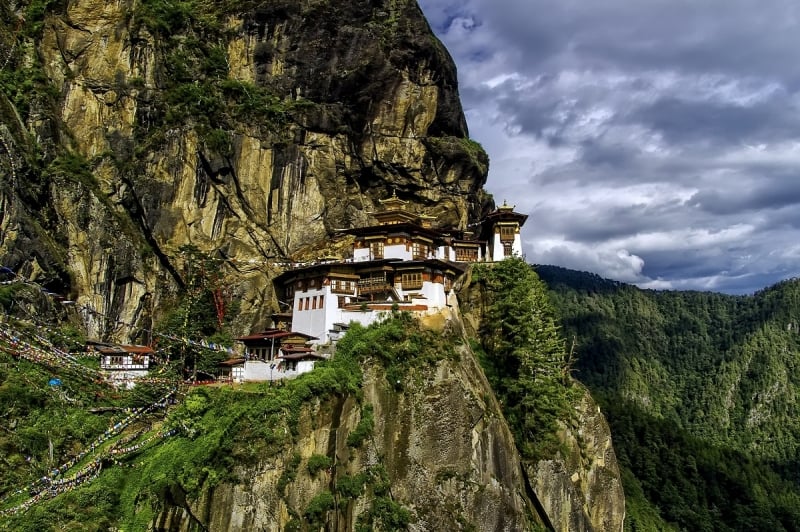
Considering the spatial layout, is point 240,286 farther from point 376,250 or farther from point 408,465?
point 408,465

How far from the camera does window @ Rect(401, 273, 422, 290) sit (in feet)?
150

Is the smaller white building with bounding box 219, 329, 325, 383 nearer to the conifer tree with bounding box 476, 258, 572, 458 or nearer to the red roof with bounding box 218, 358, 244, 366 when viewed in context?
the red roof with bounding box 218, 358, 244, 366

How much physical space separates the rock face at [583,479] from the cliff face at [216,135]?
81.7 feet

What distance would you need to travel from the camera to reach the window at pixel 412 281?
45.8 meters

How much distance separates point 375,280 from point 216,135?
2340cm

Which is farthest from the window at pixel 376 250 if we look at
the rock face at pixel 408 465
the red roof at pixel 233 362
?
the red roof at pixel 233 362

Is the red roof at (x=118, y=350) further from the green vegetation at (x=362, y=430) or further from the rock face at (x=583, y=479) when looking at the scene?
the rock face at (x=583, y=479)

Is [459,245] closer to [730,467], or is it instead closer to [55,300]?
[55,300]

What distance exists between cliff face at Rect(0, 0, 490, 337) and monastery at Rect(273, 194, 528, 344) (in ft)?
26.7

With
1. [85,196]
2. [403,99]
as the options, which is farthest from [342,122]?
[85,196]

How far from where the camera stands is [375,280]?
4594cm

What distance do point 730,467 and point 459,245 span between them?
77045mm

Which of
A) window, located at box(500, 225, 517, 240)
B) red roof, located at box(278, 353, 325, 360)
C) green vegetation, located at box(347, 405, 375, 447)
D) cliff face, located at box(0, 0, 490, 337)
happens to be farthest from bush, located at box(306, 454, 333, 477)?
window, located at box(500, 225, 517, 240)

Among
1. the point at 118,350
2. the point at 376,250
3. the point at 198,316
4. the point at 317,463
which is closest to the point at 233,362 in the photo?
the point at 118,350
